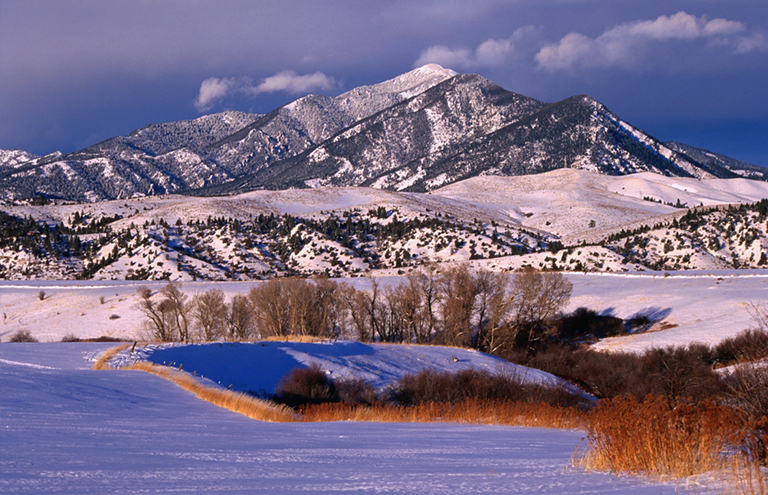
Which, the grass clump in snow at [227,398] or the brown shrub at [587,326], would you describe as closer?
the grass clump in snow at [227,398]

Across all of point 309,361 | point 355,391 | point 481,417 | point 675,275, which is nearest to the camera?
point 481,417

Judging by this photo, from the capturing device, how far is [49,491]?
4504 mm

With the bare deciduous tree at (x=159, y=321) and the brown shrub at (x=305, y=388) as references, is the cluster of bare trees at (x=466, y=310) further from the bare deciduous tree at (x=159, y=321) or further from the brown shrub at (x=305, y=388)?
the brown shrub at (x=305, y=388)

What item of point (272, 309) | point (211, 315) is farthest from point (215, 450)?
point (211, 315)

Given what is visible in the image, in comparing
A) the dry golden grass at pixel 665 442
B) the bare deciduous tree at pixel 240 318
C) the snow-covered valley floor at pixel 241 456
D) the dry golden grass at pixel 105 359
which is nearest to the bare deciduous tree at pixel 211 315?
the bare deciduous tree at pixel 240 318

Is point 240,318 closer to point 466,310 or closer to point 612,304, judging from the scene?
point 466,310

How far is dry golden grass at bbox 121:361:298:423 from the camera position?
1375 cm

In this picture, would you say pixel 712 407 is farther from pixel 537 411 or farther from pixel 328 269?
pixel 328 269

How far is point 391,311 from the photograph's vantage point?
55969 millimetres

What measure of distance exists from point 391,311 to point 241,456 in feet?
162

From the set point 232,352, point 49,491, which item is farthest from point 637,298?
point 49,491

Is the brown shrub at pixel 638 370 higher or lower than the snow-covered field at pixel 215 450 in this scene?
lower

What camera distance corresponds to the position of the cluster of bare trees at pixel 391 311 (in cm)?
5044

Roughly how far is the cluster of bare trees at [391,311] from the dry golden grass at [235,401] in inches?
1214
